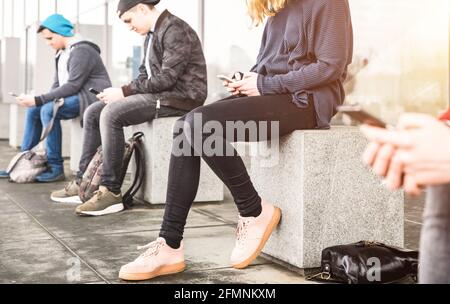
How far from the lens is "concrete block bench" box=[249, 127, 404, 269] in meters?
2.89

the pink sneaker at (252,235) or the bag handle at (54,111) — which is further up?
the bag handle at (54,111)

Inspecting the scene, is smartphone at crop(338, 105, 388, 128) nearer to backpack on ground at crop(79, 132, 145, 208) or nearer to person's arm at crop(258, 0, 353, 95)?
person's arm at crop(258, 0, 353, 95)

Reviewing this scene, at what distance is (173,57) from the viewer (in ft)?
14.1

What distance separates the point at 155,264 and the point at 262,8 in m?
1.31

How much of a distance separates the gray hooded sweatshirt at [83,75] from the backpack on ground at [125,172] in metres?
1.13

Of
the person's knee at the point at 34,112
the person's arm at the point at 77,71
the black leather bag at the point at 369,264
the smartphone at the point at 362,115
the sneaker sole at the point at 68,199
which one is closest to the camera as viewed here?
the smartphone at the point at 362,115

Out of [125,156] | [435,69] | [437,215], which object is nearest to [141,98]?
[125,156]

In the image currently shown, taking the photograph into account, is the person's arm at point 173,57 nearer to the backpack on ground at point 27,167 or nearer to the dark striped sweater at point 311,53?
the dark striped sweater at point 311,53

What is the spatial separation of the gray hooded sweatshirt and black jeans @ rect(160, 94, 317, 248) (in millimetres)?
3112

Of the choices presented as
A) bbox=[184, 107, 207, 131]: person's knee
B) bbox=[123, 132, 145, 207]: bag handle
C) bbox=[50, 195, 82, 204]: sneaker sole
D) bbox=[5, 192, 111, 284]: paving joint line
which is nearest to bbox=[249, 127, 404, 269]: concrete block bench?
bbox=[184, 107, 207, 131]: person's knee

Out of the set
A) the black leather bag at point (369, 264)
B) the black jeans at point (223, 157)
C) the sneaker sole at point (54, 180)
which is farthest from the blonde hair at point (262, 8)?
the sneaker sole at point (54, 180)

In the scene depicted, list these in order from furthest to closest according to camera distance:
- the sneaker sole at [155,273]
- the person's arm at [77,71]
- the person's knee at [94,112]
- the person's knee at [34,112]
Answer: the person's knee at [34,112] → the person's arm at [77,71] → the person's knee at [94,112] → the sneaker sole at [155,273]

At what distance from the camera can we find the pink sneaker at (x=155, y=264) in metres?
2.78
